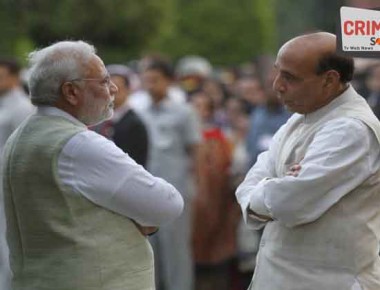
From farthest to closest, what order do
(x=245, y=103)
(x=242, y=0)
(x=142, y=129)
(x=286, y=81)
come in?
(x=242, y=0), (x=245, y=103), (x=142, y=129), (x=286, y=81)

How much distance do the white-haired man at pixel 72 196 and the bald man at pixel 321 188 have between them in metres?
0.46

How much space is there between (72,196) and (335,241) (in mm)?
1077

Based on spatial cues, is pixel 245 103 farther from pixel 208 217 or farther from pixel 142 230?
pixel 142 230

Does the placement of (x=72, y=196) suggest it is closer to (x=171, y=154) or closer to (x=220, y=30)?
(x=171, y=154)

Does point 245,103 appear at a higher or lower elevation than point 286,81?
lower

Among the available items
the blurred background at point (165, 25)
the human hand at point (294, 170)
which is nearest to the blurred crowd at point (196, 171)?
the human hand at point (294, 170)

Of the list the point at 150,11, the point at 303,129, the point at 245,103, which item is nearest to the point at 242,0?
the point at 150,11

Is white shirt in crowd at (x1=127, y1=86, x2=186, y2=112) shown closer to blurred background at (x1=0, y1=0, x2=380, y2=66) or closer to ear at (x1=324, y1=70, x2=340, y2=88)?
blurred background at (x1=0, y1=0, x2=380, y2=66)

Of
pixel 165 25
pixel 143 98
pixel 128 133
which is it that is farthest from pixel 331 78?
pixel 165 25

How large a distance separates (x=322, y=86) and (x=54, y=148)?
45.2 inches

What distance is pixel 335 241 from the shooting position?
5031 mm

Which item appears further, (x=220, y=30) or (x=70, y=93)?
(x=220, y=30)

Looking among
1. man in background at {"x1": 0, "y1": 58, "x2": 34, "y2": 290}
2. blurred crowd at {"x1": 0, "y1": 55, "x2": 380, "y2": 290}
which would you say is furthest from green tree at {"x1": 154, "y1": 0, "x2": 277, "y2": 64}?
man in background at {"x1": 0, "y1": 58, "x2": 34, "y2": 290}

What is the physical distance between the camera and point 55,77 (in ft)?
16.5
